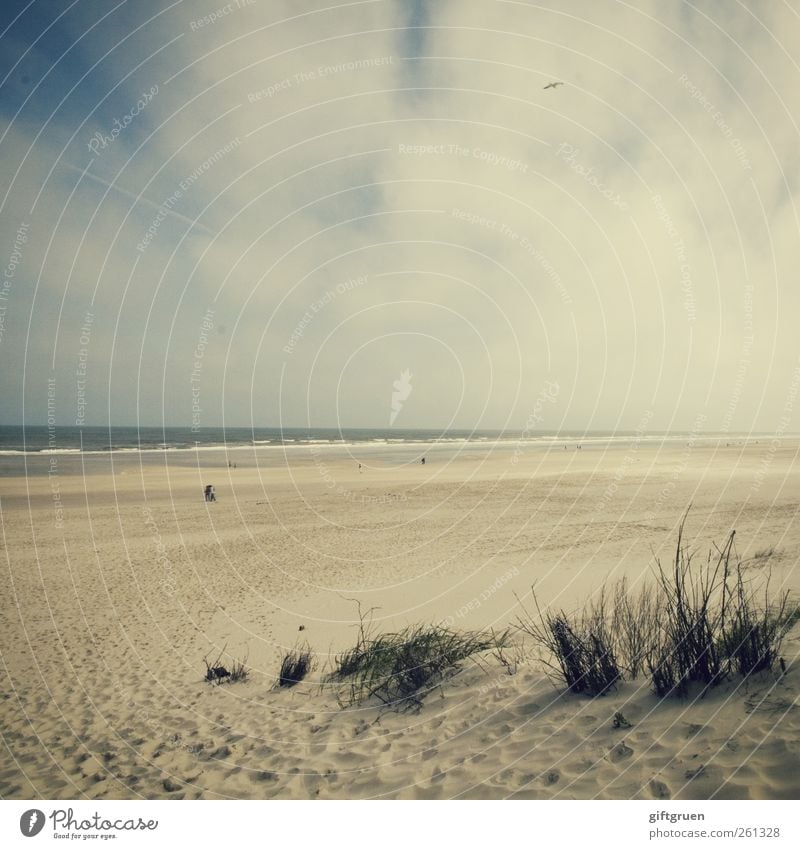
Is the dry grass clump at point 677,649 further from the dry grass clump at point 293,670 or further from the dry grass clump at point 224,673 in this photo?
the dry grass clump at point 224,673

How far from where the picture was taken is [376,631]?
7238 millimetres

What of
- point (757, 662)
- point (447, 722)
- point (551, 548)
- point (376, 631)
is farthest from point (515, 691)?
point (551, 548)

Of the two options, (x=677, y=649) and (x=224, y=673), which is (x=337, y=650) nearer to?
(x=224, y=673)

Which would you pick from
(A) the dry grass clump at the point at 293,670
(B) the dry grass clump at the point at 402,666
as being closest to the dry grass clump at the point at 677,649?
(B) the dry grass clump at the point at 402,666

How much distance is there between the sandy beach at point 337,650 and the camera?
327 centimetres

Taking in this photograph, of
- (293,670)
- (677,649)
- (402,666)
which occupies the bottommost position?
(293,670)

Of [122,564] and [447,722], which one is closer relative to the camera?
[447,722]

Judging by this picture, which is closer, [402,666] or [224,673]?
[402,666]

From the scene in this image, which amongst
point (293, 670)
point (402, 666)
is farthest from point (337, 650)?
point (402, 666)

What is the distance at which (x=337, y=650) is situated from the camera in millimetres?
6684
